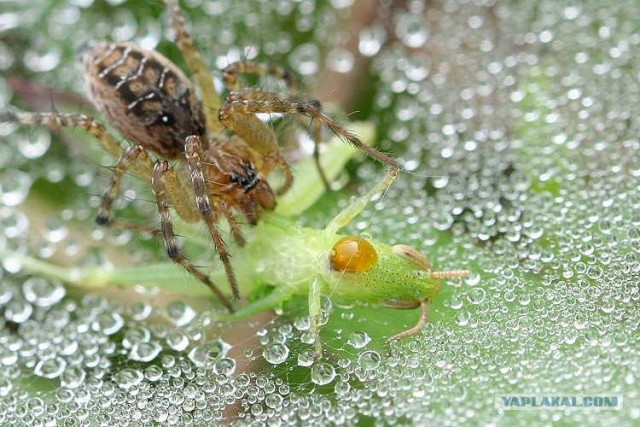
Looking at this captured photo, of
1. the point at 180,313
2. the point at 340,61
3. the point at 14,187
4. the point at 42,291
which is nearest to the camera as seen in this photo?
the point at 180,313

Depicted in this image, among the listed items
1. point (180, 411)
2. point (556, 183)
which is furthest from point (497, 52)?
point (180, 411)

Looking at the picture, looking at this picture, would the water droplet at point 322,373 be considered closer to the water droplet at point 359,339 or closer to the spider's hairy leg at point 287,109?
the water droplet at point 359,339

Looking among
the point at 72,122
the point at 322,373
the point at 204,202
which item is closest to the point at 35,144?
the point at 72,122

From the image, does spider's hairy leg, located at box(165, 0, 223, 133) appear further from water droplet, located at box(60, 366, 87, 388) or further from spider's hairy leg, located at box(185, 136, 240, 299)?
water droplet, located at box(60, 366, 87, 388)

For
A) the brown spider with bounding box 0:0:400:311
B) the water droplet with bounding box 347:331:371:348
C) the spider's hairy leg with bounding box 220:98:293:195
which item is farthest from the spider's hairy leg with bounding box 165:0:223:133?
the water droplet with bounding box 347:331:371:348

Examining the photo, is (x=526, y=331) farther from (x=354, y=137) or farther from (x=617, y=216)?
(x=354, y=137)

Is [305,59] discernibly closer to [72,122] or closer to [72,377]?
[72,122]
